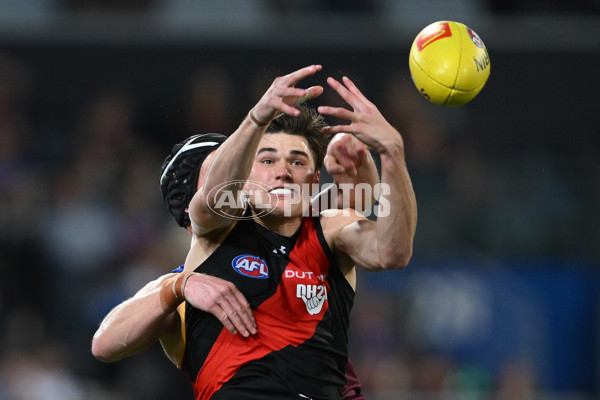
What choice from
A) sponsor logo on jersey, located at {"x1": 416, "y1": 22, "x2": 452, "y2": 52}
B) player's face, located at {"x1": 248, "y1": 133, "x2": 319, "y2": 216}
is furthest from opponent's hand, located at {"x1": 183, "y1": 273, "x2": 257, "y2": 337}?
sponsor logo on jersey, located at {"x1": 416, "y1": 22, "x2": 452, "y2": 52}

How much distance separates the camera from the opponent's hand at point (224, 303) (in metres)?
4.51

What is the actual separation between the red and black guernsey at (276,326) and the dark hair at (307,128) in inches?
18.5

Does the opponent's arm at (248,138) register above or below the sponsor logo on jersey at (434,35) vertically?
below

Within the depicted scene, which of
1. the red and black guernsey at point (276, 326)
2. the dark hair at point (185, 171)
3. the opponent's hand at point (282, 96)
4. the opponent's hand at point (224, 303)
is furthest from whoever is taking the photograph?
the dark hair at point (185, 171)

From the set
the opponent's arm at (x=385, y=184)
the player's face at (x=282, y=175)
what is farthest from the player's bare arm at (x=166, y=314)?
the opponent's arm at (x=385, y=184)

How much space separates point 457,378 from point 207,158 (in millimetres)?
5231

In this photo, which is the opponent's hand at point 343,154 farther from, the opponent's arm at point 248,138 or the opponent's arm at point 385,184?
the opponent's arm at point 248,138

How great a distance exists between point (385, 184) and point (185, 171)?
59.9 inches

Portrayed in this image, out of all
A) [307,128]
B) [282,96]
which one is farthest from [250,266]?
[282,96]

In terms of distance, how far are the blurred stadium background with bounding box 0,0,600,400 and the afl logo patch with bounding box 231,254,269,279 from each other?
441cm

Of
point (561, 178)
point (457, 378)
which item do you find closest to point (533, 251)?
point (561, 178)

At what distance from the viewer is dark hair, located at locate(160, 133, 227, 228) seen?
533cm

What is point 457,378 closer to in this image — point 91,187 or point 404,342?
point 404,342

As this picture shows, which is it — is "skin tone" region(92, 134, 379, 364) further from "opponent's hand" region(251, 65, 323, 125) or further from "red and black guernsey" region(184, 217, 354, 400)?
"opponent's hand" region(251, 65, 323, 125)
